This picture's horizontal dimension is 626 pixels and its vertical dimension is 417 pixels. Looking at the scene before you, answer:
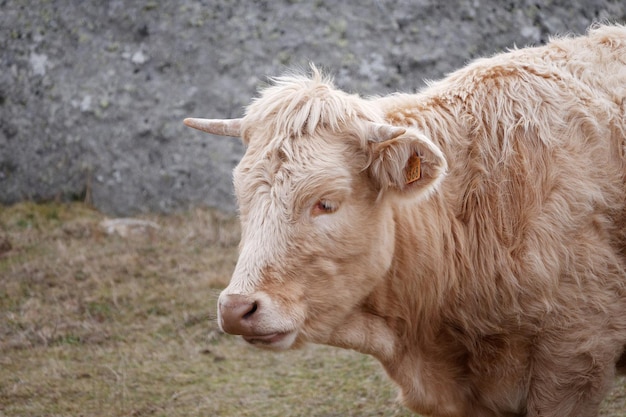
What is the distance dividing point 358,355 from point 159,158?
4.85 m

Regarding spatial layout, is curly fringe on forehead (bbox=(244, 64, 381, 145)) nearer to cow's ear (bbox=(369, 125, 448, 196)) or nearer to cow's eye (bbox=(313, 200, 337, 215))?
cow's ear (bbox=(369, 125, 448, 196))

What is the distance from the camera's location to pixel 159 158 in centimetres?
1030

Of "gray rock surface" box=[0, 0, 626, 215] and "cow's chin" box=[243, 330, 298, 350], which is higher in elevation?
"gray rock surface" box=[0, 0, 626, 215]

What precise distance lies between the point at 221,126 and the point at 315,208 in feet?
3.19

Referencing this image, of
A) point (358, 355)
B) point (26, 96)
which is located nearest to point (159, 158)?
point (26, 96)

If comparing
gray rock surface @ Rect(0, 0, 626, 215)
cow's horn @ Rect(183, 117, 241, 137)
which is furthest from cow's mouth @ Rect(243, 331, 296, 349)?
gray rock surface @ Rect(0, 0, 626, 215)

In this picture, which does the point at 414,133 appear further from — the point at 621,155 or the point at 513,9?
the point at 513,9

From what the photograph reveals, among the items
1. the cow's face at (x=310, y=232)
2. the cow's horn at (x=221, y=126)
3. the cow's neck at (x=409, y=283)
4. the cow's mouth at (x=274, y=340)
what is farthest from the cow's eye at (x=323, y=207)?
the cow's horn at (x=221, y=126)

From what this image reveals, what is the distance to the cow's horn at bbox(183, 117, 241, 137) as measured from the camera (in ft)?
13.9

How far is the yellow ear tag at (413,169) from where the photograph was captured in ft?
12.0

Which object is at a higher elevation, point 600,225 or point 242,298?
point 600,225

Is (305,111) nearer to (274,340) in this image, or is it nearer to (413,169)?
(413,169)

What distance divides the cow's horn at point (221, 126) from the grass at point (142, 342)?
2.22 meters

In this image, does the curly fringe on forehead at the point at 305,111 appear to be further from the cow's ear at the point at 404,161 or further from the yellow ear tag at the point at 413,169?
the yellow ear tag at the point at 413,169
